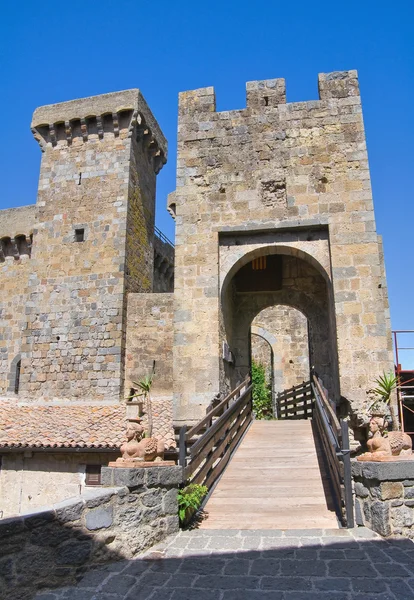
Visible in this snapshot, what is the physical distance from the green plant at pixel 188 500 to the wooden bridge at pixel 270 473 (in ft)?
0.48

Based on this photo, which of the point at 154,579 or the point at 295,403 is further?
the point at 295,403

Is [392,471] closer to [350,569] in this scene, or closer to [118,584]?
[350,569]

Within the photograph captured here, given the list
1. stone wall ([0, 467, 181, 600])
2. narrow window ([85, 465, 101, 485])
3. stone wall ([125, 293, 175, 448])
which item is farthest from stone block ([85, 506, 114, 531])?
stone wall ([125, 293, 175, 448])

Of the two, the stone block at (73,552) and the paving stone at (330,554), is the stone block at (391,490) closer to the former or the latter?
the paving stone at (330,554)

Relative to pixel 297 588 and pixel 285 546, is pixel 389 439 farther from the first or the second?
pixel 297 588

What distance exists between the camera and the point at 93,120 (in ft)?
52.4

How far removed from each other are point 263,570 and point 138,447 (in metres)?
1.78

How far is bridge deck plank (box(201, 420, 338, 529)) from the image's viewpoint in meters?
5.58

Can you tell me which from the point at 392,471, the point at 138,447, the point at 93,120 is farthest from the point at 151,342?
the point at 392,471

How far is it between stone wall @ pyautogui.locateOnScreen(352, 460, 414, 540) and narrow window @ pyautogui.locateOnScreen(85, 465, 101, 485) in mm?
7711

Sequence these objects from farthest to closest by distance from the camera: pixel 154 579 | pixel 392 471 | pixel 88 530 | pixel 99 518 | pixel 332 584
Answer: pixel 392 471 < pixel 99 518 < pixel 88 530 < pixel 154 579 < pixel 332 584

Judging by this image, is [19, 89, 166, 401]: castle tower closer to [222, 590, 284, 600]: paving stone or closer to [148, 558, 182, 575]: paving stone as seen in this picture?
[148, 558, 182, 575]: paving stone

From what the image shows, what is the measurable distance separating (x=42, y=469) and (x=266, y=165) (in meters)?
8.60

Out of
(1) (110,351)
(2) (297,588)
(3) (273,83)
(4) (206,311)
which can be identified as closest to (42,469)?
(1) (110,351)
